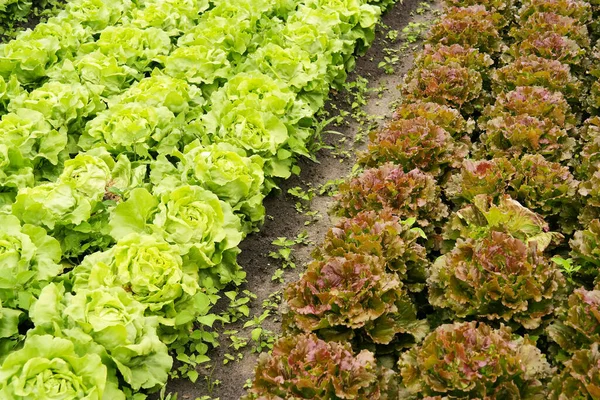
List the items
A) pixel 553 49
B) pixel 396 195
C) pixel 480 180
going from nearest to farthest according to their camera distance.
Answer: pixel 396 195 < pixel 480 180 < pixel 553 49

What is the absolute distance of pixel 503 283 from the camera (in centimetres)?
370

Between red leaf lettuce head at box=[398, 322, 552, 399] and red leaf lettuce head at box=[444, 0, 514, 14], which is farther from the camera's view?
red leaf lettuce head at box=[444, 0, 514, 14]

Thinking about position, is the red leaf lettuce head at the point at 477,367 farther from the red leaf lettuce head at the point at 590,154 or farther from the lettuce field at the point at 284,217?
the red leaf lettuce head at the point at 590,154

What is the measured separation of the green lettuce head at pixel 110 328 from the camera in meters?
3.62

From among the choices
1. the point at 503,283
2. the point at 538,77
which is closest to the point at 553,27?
the point at 538,77

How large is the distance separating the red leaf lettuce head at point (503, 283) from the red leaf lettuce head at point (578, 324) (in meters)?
0.14

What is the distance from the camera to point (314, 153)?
673cm

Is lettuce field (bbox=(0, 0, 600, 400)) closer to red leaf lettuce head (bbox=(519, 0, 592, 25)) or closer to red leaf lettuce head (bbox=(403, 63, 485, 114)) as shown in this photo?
red leaf lettuce head (bbox=(403, 63, 485, 114))

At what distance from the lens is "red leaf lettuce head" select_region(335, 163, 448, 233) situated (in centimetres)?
449

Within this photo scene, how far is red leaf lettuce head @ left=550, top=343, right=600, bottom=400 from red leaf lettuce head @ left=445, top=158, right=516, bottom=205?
64.7 inches

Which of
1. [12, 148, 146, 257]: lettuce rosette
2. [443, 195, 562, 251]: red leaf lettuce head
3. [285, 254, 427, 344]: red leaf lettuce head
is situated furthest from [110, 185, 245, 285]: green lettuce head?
[443, 195, 562, 251]: red leaf lettuce head

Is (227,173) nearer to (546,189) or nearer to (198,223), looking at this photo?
(198,223)

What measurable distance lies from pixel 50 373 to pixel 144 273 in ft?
3.03

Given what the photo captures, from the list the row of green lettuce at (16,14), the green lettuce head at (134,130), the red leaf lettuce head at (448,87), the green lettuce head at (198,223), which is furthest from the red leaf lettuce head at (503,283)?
the row of green lettuce at (16,14)
